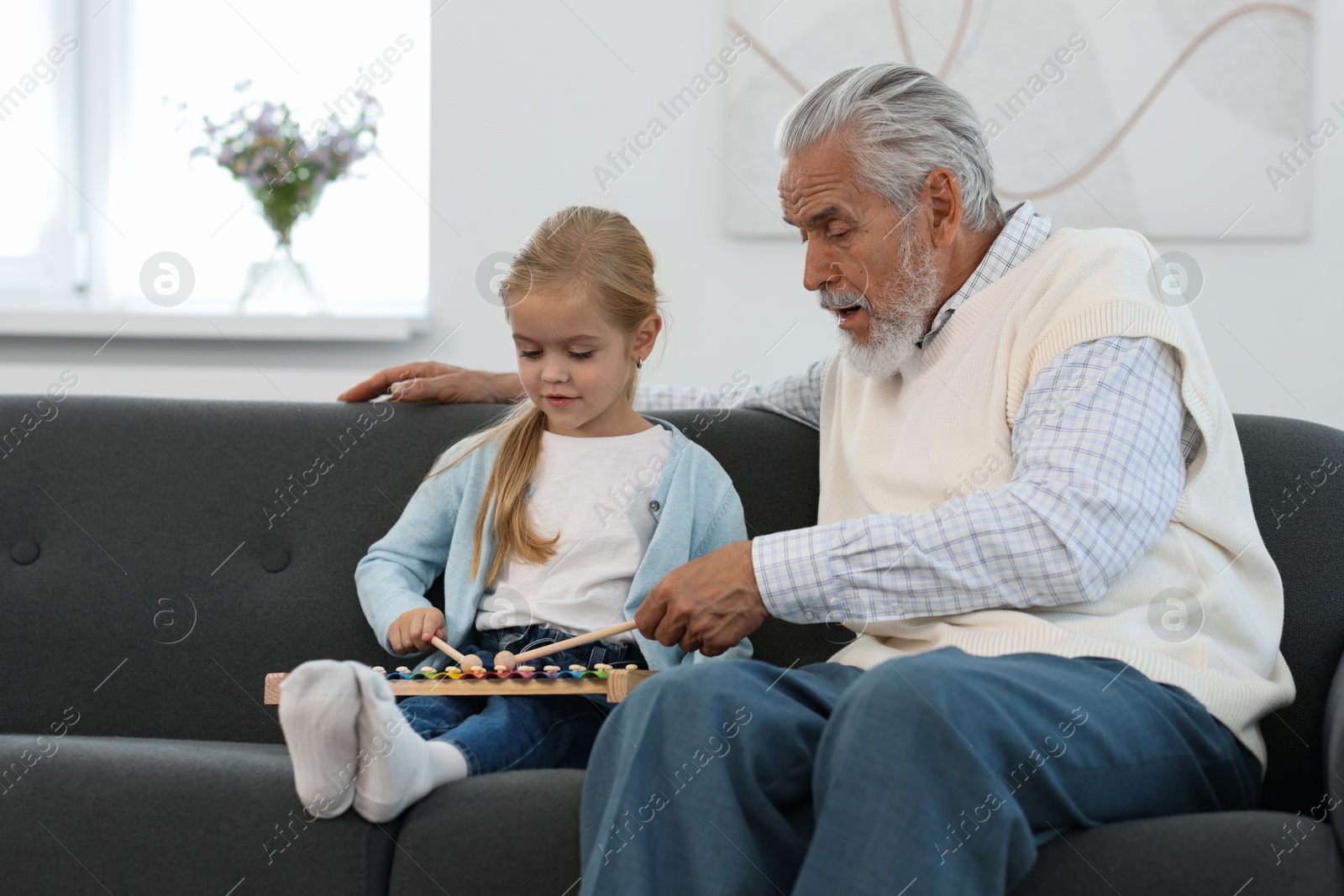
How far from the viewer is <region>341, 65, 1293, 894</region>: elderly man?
92 cm

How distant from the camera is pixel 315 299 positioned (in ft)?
8.27

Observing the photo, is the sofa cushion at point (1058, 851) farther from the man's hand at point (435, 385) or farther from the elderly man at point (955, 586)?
the man's hand at point (435, 385)

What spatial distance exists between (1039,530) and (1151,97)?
1527mm

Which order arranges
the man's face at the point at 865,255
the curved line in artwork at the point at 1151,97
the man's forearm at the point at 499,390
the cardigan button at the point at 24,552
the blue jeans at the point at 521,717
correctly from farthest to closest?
the curved line in artwork at the point at 1151,97, the man's forearm at the point at 499,390, the cardigan button at the point at 24,552, the man's face at the point at 865,255, the blue jeans at the point at 521,717

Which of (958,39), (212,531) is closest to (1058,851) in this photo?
(212,531)

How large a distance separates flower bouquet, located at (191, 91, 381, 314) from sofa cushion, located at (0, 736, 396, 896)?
1.51m

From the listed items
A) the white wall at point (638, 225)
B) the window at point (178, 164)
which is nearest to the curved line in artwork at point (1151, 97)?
the white wall at point (638, 225)

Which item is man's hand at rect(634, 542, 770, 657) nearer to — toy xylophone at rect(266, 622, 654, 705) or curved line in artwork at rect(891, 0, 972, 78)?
toy xylophone at rect(266, 622, 654, 705)

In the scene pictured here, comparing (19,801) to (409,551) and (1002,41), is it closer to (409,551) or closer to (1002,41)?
(409,551)

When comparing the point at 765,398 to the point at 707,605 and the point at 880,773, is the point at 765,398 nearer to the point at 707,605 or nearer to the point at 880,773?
the point at 707,605

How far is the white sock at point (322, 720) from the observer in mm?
994

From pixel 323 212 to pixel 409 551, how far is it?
1.34 meters

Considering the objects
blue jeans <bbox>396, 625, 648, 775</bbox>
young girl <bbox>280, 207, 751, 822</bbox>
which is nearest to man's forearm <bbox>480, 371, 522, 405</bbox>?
young girl <bbox>280, 207, 751, 822</bbox>

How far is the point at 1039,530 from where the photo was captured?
3.65 ft
